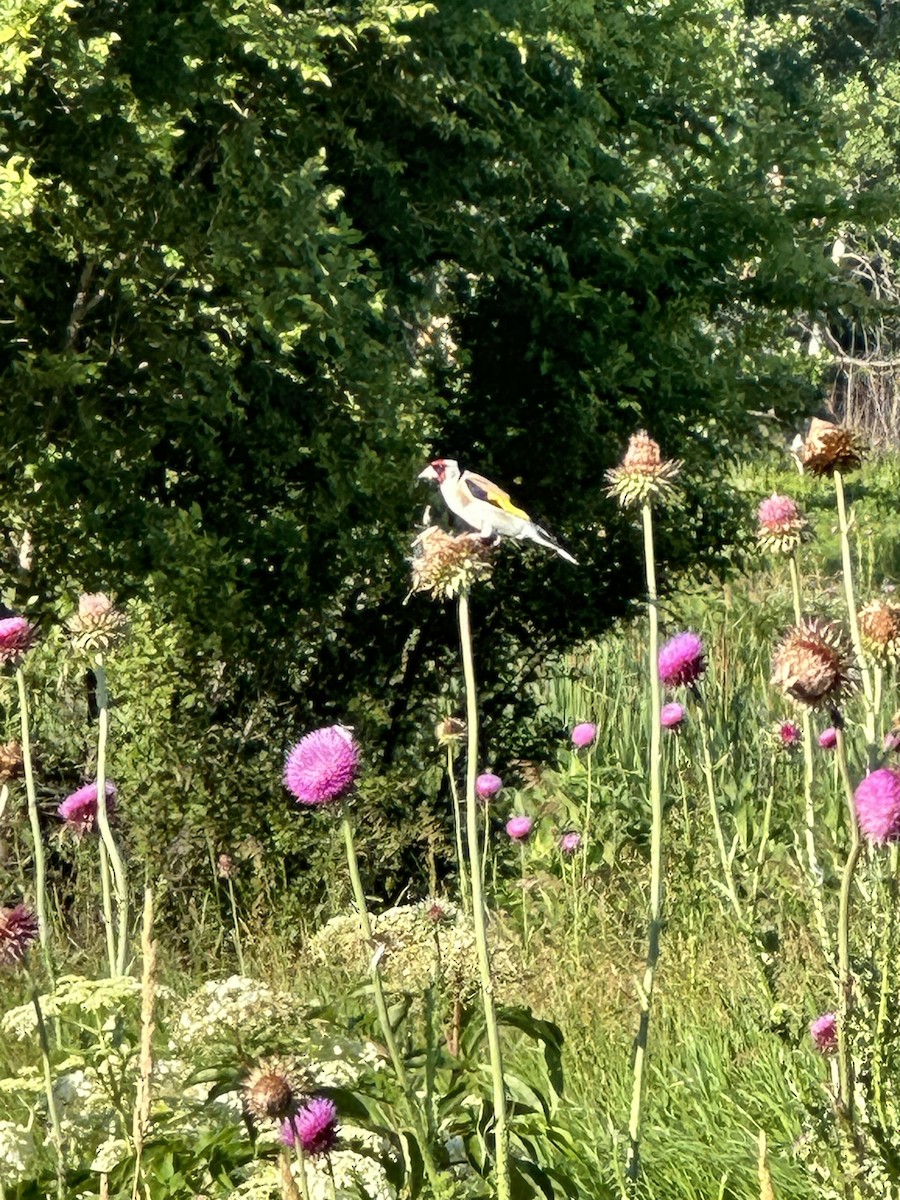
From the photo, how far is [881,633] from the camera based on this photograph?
3.02 meters

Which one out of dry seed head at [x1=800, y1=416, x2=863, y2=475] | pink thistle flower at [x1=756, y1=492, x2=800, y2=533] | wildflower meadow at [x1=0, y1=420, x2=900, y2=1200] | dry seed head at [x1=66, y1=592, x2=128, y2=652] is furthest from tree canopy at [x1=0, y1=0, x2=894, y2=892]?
dry seed head at [x1=800, y1=416, x2=863, y2=475]

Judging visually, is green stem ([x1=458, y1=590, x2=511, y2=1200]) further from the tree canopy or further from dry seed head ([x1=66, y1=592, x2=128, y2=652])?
the tree canopy

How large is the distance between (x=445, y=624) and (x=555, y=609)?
47cm

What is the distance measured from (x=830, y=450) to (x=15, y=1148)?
1814 millimetres

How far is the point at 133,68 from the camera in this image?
529 cm

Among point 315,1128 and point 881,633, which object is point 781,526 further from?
point 315,1128

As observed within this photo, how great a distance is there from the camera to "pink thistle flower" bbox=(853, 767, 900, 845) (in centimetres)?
244

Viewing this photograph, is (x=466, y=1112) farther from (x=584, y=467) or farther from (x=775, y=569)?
(x=775, y=569)

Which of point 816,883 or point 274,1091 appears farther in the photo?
point 816,883

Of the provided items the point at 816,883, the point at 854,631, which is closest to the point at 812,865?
the point at 816,883

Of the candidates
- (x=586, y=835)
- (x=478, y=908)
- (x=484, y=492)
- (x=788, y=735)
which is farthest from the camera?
(x=586, y=835)

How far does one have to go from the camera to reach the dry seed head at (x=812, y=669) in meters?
2.55

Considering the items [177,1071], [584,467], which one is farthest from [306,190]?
[177,1071]

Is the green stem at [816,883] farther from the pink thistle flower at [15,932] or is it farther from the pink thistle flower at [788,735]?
the pink thistle flower at [788,735]
